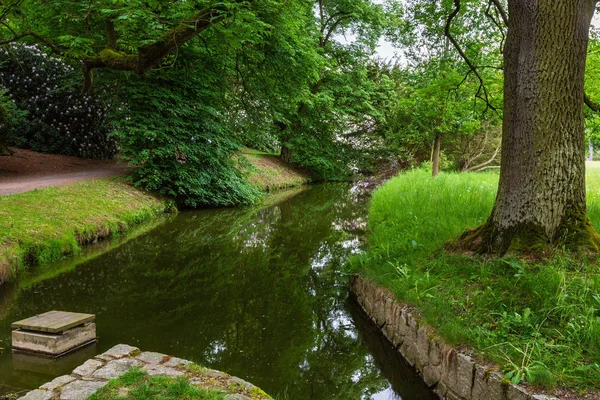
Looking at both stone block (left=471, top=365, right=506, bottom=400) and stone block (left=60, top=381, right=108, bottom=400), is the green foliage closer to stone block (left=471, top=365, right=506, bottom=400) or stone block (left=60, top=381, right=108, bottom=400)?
stone block (left=60, top=381, right=108, bottom=400)

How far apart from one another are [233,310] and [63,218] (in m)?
4.74

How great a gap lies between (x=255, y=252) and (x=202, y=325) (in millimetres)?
3792

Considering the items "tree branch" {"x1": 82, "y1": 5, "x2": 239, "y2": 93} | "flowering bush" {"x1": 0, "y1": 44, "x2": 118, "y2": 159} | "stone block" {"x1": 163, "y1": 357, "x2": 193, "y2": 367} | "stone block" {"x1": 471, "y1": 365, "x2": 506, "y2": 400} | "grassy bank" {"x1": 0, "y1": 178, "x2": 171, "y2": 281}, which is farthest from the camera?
"flowering bush" {"x1": 0, "y1": 44, "x2": 118, "y2": 159}

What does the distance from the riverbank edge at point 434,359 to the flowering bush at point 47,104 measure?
536 inches

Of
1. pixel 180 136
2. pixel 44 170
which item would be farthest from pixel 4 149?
pixel 180 136

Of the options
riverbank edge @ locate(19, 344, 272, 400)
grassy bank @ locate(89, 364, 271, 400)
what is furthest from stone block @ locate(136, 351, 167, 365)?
grassy bank @ locate(89, 364, 271, 400)

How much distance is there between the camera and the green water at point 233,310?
13.9ft

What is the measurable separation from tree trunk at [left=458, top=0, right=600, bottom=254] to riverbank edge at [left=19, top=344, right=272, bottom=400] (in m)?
3.05

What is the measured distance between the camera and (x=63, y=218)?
28.1ft

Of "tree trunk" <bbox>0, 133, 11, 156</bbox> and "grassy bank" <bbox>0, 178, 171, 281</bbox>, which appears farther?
"tree trunk" <bbox>0, 133, 11, 156</bbox>

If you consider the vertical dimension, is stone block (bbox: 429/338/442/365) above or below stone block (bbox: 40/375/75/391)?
above

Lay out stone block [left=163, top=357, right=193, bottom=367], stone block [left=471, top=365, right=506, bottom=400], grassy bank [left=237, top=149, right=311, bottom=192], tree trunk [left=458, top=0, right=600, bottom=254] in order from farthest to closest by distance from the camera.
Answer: grassy bank [left=237, top=149, right=311, bottom=192] → tree trunk [left=458, top=0, right=600, bottom=254] → stone block [left=163, top=357, right=193, bottom=367] → stone block [left=471, top=365, right=506, bottom=400]

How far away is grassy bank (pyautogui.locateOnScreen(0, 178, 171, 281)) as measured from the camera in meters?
7.13

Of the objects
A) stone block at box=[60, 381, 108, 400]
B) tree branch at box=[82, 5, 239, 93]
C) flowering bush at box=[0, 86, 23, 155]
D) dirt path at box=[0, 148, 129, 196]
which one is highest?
tree branch at box=[82, 5, 239, 93]
